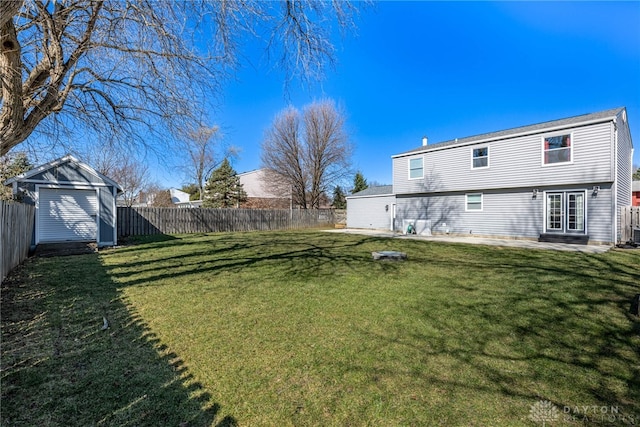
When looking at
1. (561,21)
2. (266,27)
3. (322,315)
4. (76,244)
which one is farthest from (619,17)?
(76,244)

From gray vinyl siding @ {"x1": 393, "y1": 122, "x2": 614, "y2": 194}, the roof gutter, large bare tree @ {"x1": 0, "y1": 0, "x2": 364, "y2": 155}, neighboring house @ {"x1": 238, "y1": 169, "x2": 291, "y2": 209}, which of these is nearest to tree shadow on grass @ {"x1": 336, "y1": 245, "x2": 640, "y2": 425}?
large bare tree @ {"x1": 0, "y1": 0, "x2": 364, "y2": 155}

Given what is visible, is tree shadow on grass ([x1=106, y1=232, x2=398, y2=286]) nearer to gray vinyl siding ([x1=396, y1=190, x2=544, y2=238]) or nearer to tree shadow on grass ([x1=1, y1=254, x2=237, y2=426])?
tree shadow on grass ([x1=1, y1=254, x2=237, y2=426])

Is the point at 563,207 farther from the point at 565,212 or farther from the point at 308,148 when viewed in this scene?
the point at 308,148

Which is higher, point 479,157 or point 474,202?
point 479,157

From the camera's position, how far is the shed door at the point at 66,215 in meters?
11.0

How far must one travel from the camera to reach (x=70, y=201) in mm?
11398

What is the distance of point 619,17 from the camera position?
816 cm

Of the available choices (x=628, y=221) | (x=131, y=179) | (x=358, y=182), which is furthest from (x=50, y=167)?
(x=358, y=182)

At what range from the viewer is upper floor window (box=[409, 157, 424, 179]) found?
1668cm

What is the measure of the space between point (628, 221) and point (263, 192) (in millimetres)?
28672

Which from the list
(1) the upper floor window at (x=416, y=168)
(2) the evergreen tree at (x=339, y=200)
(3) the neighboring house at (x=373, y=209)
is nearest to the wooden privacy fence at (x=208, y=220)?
(3) the neighboring house at (x=373, y=209)

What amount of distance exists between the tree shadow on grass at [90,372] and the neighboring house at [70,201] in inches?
304

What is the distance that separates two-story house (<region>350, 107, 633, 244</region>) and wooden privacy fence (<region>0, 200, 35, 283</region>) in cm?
1598

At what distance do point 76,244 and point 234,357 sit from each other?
10.8 m
